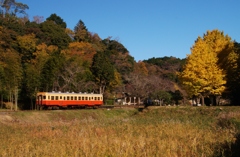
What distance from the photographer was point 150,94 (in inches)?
1775

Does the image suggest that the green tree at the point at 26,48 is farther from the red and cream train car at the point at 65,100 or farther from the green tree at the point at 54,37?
the red and cream train car at the point at 65,100

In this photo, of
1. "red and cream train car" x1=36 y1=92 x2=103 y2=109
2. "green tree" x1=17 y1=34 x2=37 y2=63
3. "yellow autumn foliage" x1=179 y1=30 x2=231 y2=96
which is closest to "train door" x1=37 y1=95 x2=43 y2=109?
"red and cream train car" x1=36 y1=92 x2=103 y2=109

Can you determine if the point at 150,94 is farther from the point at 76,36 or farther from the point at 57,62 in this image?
the point at 76,36

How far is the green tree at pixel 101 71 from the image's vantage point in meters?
44.3

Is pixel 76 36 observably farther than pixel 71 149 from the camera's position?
Yes

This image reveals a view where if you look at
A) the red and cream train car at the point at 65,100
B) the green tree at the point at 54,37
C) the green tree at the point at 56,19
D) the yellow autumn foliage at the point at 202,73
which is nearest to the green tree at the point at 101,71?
the red and cream train car at the point at 65,100

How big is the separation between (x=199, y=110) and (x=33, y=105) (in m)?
20.4

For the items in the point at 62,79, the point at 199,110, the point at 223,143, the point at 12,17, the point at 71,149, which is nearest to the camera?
the point at 71,149

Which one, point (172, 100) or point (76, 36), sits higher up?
point (76, 36)

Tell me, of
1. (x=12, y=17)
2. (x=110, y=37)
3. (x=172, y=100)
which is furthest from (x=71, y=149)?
(x=110, y=37)

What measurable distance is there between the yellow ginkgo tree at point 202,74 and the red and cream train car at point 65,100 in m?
11.6

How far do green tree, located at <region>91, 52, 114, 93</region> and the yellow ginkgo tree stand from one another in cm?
1742

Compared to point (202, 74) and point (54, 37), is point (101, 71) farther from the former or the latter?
point (202, 74)

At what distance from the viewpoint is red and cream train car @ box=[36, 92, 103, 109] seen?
30.4 metres
